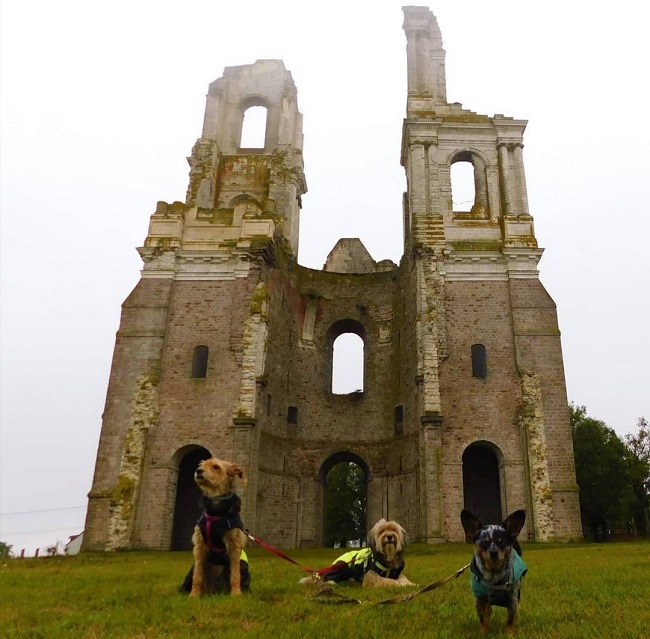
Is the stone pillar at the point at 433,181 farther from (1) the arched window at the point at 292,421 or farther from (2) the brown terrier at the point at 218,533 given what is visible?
(2) the brown terrier at the point at 218,533

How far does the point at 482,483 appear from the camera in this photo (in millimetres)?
22797

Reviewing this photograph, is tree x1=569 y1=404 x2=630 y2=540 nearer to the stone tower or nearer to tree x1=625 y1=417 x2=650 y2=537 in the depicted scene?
tree x1=625 y1=417 x2=650 y2=537

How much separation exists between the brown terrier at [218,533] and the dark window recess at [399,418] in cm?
1740

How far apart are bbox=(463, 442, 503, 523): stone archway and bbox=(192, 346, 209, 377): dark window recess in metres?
10.1

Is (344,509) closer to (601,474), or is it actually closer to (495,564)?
(601,474)

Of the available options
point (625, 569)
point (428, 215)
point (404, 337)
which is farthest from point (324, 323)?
point (625, 569)

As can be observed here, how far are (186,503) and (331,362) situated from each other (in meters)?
8.43

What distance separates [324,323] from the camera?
2658 cm

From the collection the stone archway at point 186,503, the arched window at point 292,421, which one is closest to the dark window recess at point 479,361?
the arched window at point 292,421

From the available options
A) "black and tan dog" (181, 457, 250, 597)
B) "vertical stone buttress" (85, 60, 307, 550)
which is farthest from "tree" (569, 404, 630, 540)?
"black and tan dog" (181, 457, 250, 597)

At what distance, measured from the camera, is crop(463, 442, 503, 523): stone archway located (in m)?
22.4

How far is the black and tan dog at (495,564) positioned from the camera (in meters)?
4.51

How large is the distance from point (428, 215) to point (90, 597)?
20582mm

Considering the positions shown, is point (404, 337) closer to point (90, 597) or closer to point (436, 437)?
point (436, 437)
